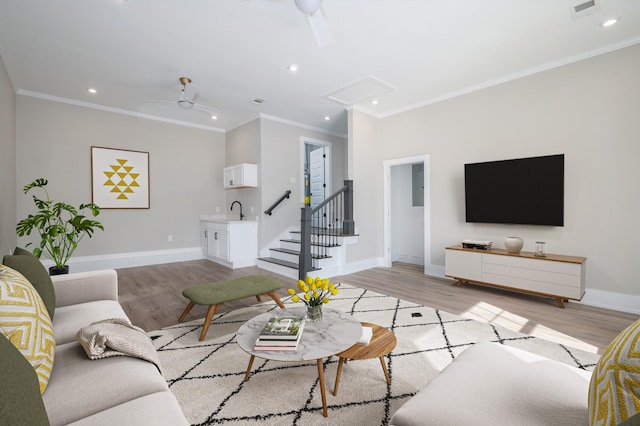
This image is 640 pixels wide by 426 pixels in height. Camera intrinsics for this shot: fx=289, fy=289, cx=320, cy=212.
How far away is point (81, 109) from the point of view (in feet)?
16.1

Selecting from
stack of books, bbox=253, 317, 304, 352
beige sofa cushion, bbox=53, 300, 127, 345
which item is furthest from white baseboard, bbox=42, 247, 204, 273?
stack of books, bbox=253, 317, 304, 352

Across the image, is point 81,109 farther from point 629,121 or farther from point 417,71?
point 629,121

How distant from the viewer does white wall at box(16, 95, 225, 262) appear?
4538mm

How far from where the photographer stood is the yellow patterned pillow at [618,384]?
0.70 metres

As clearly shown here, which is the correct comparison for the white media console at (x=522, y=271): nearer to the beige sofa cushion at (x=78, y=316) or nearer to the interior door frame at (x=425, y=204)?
the interior door frame at (x=425, y=204)

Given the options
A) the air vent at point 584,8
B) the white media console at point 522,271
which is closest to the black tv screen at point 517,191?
the white media console at point 522,271

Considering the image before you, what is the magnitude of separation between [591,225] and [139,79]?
598 centimetres

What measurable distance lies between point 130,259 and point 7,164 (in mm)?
2307

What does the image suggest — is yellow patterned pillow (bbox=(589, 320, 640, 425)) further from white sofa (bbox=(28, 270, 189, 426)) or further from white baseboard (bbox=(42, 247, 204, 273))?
white baseboard (bbox=(42, 247, 204, 273))

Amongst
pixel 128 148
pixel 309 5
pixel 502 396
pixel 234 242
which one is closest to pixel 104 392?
pixel 502 396

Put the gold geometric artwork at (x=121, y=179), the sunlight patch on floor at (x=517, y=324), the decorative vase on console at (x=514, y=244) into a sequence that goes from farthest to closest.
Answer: the gold geometric artwork at (x=121, y=179), the decorative vase on console at (x=514, y=244), the sunlight patch on floor at (x=517, y=324)

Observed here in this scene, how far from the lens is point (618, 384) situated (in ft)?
2.41

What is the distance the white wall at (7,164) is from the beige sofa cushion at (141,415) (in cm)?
340

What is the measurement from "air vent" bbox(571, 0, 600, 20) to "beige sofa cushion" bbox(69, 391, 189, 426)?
402 cm
